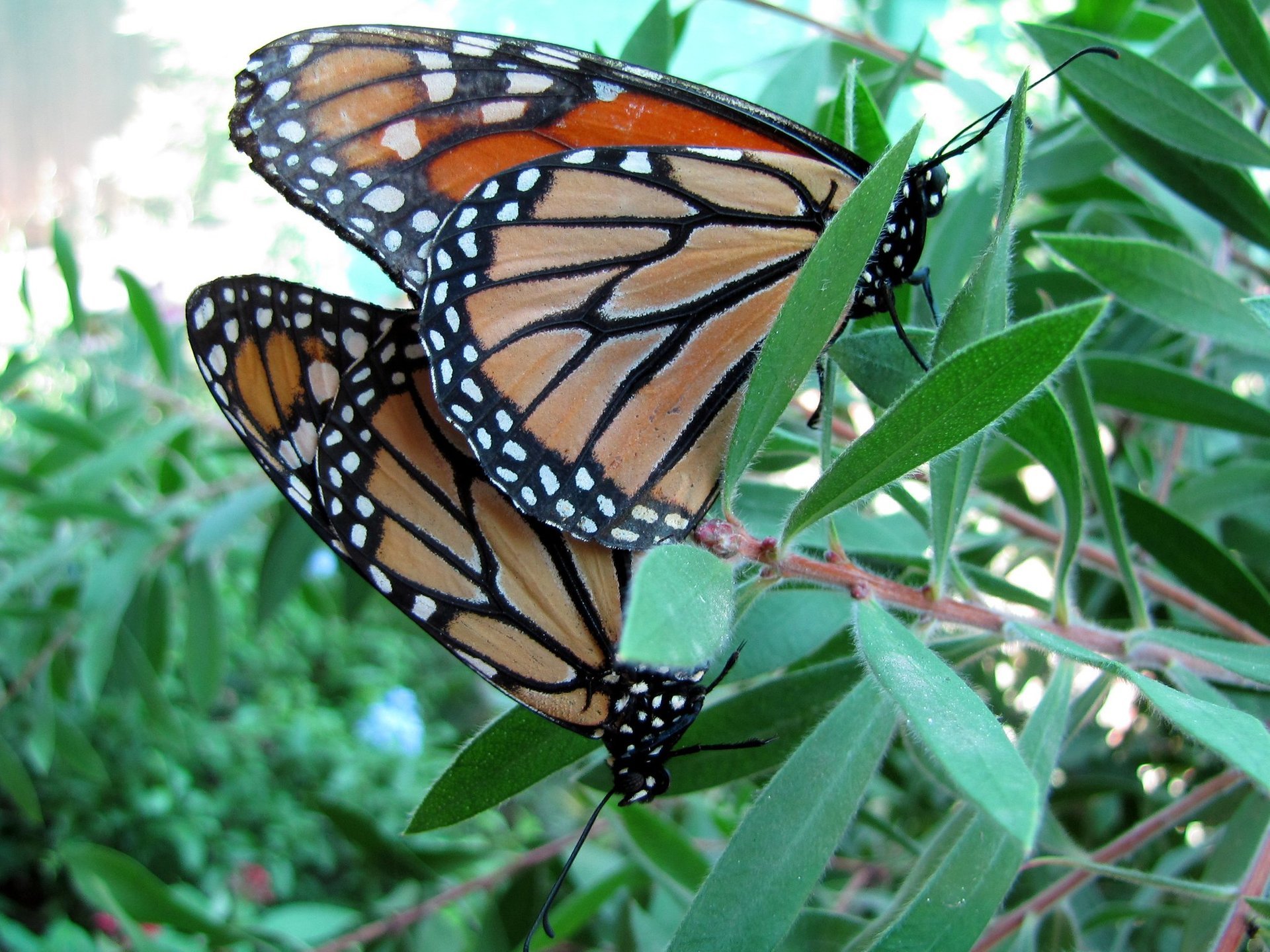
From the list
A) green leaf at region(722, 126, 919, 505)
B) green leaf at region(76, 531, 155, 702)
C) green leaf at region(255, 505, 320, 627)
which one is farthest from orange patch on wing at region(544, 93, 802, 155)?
green leaf at region(76, 531, 155, 702)

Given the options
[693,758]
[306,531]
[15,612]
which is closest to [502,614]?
[693,758]

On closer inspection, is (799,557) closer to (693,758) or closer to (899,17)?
(693,758)

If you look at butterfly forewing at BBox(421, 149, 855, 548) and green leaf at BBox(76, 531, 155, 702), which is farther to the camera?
green leaf at BBox(76, 531, 155, 702)

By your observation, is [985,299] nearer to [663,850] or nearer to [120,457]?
[663,850]

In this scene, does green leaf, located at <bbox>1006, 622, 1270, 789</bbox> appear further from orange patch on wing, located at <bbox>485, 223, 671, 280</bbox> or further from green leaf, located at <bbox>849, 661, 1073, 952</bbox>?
orange patch on wing, located at <bbox>485, 223, 671, 280</bbox>

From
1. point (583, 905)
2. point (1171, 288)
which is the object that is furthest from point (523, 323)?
point (583, 905)

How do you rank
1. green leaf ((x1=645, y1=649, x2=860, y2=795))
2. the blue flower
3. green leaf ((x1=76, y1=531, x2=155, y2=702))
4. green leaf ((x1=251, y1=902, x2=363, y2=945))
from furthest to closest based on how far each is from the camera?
the blue flower
green leaf ((x1=76, y1=531, x2=155, y2=702))
green leaf ((x1=251, y1=902, x2=363, y2=945))
green leaf ((x1=645, y1=649, x2=860, y2=795))

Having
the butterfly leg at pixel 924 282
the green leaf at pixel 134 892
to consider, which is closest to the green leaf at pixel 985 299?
the butterfly leg at pixel 924 282
